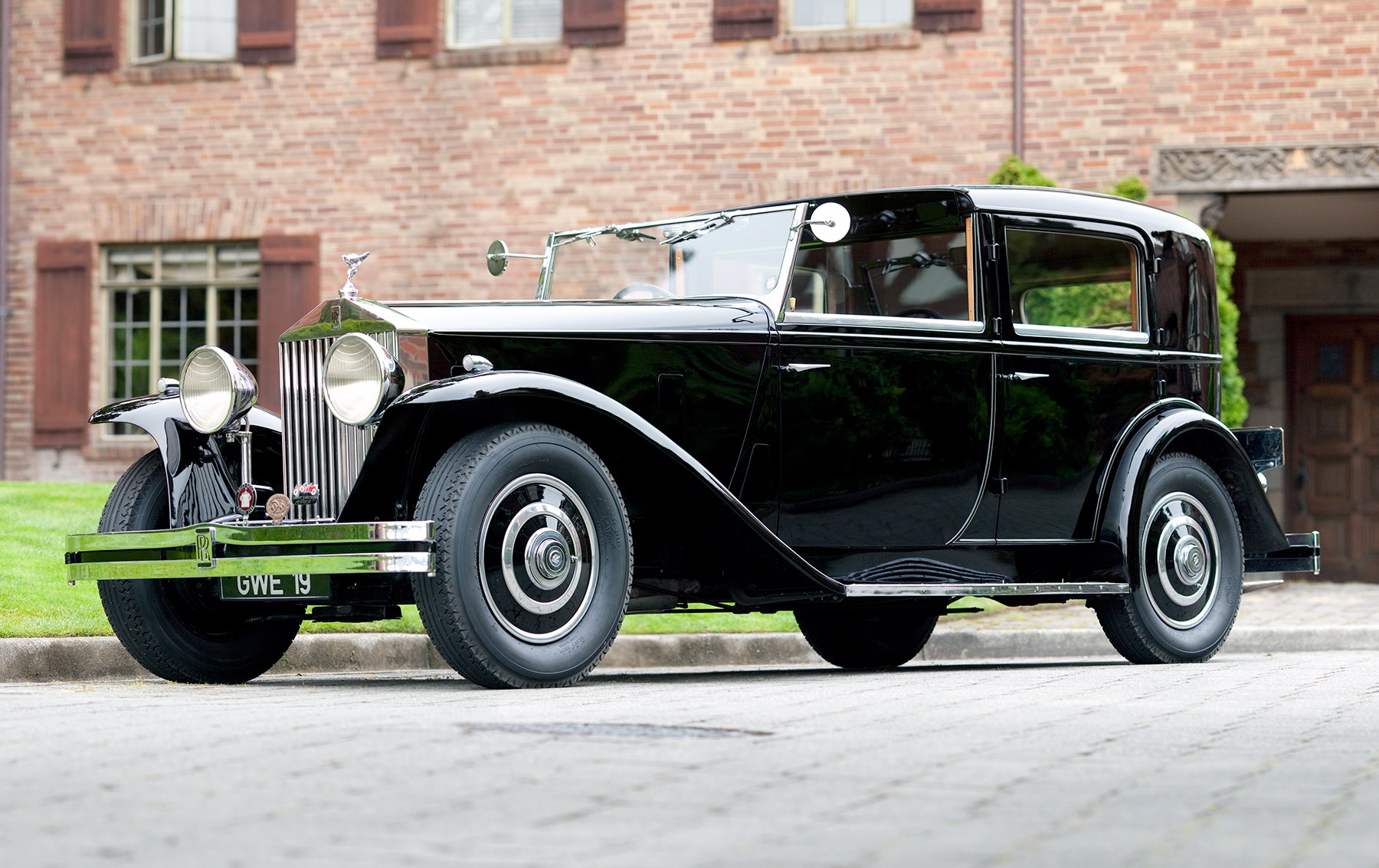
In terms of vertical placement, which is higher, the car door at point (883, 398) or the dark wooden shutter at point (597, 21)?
the dark wooden shutter at point (597, 21)

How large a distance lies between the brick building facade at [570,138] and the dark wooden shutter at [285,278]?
0.09ft

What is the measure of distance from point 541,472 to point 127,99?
1236 centimetres

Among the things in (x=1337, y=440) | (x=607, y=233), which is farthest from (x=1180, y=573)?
(x=1337, y=440)

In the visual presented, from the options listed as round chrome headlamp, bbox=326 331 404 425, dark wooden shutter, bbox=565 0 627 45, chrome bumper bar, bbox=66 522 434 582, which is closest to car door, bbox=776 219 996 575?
round chrome headlamp, bbox=326 331 404 425

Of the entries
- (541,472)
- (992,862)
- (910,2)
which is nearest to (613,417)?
(541,472)

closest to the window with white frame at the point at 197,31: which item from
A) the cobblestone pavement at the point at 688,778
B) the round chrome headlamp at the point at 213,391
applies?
the round chrome headlamp at the point at 213,391

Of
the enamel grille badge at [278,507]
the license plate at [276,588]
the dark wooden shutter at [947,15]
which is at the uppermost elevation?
the dark wooden shutter at [947,15]

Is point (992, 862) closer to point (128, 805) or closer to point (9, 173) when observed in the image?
point (128, 805)

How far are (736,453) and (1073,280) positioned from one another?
84.1 inches

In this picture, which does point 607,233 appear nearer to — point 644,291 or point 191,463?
point 644,291

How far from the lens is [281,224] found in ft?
54.7

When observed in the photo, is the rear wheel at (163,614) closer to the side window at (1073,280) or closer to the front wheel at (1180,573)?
the side window at (1073,280)

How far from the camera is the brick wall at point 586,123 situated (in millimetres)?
15281

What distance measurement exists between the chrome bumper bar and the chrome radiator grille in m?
0.30
